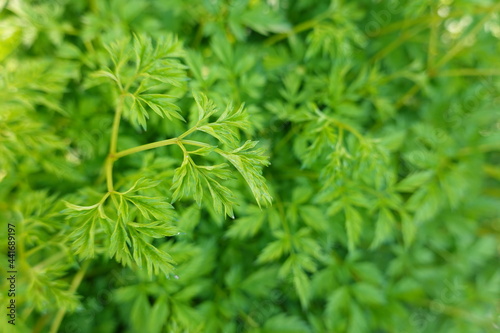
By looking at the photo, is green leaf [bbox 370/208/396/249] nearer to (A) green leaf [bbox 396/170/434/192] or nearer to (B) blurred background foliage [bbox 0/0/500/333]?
(B) blurred background foliage [bbox 0/0/500/333]

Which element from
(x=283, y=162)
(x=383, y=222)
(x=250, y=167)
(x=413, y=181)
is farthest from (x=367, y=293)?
(x=250, y=167)

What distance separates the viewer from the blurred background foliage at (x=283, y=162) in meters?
1.33

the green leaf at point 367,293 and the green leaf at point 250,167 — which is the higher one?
the green leaf at point 250,167

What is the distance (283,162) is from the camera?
158 centimetres

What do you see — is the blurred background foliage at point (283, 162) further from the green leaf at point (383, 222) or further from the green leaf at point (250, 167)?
the green leaf at point (250, 167)

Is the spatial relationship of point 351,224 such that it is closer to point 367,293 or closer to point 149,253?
point 367,293

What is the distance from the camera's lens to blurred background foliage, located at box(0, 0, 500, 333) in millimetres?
1327

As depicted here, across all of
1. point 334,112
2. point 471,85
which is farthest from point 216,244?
point 471,85

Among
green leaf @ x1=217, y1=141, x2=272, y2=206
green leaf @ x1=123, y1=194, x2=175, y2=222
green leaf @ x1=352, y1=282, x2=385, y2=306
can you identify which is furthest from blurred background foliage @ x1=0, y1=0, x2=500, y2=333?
green leaf @ x1=217, y1=141, x2=272, y2=206

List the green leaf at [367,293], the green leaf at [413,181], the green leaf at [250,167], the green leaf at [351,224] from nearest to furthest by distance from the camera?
1. the green leaf at [250,167]
2. the green leaf at [351,224]
3. the green leaf at [413,181]
4. the green leaf at [367,293]

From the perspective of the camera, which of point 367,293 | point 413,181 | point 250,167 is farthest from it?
point 367,293

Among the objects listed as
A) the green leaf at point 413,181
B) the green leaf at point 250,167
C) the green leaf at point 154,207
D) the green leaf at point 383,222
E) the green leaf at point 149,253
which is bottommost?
the green leaf at point 383,222

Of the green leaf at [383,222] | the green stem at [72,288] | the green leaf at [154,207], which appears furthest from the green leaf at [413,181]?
the green stem at [72,288]

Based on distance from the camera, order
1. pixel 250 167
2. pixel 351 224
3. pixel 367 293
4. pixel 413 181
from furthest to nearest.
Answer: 1. pixel 367 293
2. pixel 413 181
3. pixel 351 224
4. pixel 250 167
